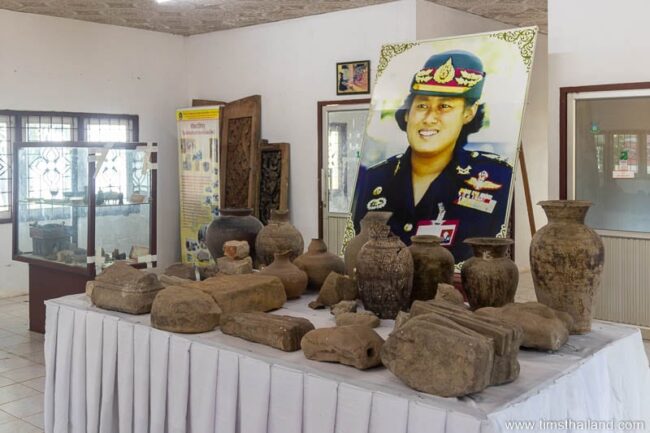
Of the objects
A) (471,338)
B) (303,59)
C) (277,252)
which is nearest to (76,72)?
(303,59)

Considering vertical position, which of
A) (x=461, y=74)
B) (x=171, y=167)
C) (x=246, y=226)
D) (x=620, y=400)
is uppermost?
(x=461, y=74)

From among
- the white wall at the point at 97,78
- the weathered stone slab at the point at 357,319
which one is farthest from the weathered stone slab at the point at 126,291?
the white wall at the point at 97,78

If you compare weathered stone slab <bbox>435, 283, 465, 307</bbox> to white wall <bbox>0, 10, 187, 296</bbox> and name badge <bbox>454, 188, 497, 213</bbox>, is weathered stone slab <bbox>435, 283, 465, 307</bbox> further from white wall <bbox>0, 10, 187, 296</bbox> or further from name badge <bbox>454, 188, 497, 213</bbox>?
white wall <bbox>0, 10, 187, 296</bbox>

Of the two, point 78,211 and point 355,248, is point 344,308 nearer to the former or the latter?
point 355,248

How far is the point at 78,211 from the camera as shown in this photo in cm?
566

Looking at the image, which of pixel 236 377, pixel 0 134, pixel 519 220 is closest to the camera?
pixel 236 377

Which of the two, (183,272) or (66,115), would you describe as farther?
(66,115)

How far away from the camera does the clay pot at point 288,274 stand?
340cm

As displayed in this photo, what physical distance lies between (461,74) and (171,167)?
4.99 m

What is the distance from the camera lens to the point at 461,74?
215 inches

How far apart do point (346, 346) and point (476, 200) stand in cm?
295

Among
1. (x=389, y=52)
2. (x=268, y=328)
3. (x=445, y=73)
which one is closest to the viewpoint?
(x=268, y=328)

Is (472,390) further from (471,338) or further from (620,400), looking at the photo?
(620,400)

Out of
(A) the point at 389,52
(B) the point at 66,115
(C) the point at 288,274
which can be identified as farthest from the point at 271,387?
(B) the point at 66,115
